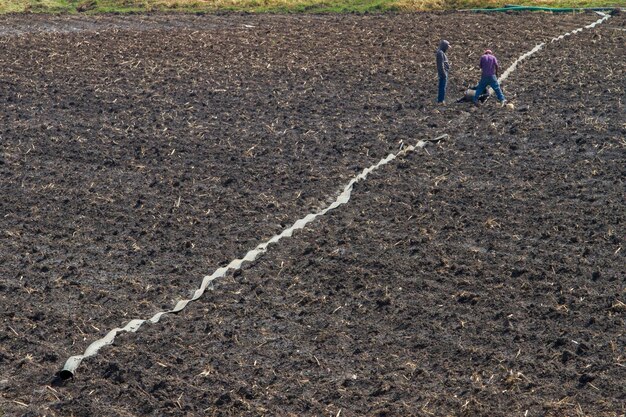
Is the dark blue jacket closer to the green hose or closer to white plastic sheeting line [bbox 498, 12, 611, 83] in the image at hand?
white plastic sheeting line [bbox 498, 12, 611, 83]

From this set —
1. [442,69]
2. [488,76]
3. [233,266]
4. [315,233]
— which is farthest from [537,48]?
[233,266]

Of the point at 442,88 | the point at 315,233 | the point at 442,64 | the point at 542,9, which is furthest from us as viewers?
the point at 542,9

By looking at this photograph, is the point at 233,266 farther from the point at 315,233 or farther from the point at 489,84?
the point at 489,84

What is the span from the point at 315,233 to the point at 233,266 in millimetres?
1368

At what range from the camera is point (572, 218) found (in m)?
12.9

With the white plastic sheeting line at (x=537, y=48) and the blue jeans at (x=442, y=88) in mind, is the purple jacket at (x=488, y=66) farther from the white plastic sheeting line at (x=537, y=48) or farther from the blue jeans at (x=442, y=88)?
the white plastic sheeting line at (x=537, y=48)

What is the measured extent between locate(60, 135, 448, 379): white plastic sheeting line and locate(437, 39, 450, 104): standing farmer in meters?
2.06

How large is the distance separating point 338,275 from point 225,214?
103 inches

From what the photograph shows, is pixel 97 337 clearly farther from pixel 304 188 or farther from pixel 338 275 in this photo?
pixel 304 188

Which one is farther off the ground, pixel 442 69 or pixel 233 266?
pixel 442 69

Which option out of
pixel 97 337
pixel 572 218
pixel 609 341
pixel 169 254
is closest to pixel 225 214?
pixel 169 254

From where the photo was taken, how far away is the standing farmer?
1766 centimetres

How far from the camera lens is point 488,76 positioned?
17500mm

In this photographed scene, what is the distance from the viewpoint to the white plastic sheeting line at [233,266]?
9913mm
